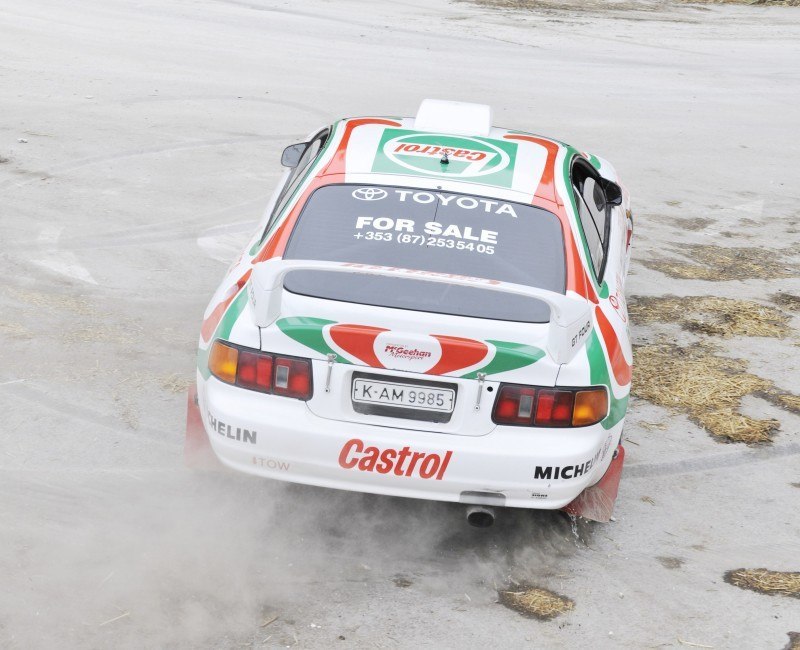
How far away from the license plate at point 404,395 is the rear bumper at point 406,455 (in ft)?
0.33

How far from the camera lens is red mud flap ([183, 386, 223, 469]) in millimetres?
4875

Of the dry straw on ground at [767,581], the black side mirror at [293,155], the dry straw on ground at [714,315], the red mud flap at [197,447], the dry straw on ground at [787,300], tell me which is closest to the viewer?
the dry straw on ground at [767,581]

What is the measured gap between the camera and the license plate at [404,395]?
4.38 meters

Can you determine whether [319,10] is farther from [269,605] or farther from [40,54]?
[269,605]

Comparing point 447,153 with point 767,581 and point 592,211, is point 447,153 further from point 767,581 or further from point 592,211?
point 767,581

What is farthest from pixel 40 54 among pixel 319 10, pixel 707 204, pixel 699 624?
pixel 699 624

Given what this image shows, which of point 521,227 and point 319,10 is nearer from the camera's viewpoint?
point 521,227

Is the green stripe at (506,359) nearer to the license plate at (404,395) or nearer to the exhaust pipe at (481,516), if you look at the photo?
the license plate at (404,395)

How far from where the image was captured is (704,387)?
22.0 feet

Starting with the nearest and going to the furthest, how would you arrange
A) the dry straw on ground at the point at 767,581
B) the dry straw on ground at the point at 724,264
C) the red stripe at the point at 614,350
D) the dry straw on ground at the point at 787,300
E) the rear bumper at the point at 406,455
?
1. the rear bumper at the point at 406,455
2. the dry straw on ground at the point at 767,581
3. the red stripe at the point at 614,350
4. the dry straw on ground at the point at 787,300
5. the dry straw on ground at the point at 724,264

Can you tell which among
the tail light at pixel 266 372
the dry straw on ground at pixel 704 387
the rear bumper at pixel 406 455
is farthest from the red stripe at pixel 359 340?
the dry straw on ground at pixel 704 387

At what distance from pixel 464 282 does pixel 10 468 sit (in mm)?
2356

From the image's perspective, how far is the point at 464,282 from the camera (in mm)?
4582

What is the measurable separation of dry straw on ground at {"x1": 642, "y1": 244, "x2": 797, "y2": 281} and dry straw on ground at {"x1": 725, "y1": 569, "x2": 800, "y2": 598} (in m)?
4.30
